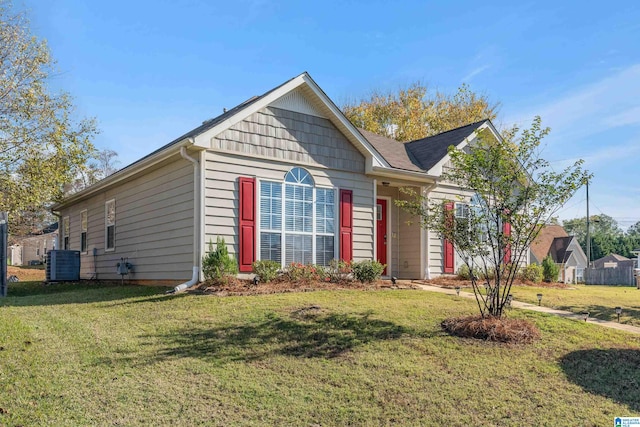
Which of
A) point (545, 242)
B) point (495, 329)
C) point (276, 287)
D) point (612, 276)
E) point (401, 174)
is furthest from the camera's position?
point (545, 242)

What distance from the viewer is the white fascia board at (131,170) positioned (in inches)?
411

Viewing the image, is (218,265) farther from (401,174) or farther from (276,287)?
(401,174)

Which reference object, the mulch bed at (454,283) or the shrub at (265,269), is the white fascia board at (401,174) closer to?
the mulch bed at (454,283)

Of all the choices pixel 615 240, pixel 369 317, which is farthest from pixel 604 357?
pixel 615 240

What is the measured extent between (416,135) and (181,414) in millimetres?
27523

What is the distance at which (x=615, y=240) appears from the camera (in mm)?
49719

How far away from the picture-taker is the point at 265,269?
10.5 meters

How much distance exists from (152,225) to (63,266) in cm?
560

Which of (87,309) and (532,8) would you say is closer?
(87,309)

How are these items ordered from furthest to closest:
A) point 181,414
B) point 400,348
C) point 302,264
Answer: point 302,264
point 400,348
point 181,414

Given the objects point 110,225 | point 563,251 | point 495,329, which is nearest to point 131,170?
point 110,225

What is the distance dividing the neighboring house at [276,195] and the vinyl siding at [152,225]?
1.1 inches

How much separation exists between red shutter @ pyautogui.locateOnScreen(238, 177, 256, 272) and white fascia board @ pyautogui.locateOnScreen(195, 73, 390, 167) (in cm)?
115

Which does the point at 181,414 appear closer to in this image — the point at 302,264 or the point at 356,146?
the point at 302,264
